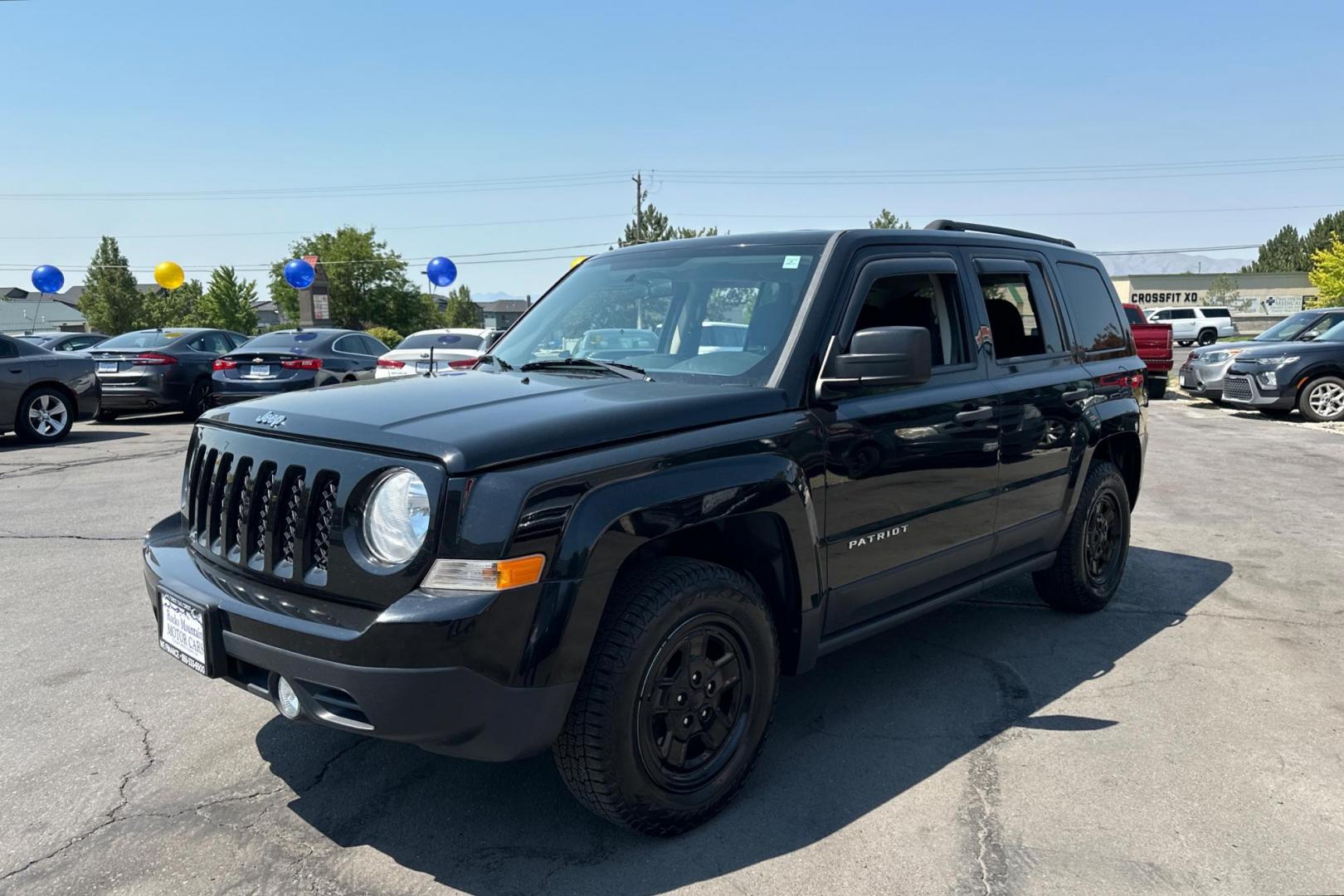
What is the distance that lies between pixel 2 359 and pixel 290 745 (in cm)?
1068

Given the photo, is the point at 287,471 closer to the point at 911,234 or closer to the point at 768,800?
the point at 768,800

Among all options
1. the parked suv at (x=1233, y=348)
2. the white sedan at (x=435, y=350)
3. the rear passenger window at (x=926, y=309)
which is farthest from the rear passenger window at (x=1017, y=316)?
the parked suv at (x=1233, y=348)

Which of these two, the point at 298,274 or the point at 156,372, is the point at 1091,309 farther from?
the point at 298,274

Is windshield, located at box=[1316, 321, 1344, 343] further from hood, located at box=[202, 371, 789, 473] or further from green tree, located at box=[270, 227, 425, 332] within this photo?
green tree, located at box=[270, 227, 425, 332]

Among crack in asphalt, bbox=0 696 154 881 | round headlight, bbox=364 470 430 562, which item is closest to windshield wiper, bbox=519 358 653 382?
round headlight, bbox=364 470 430 562

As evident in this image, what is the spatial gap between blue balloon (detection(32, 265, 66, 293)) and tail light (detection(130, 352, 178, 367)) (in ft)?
84.5

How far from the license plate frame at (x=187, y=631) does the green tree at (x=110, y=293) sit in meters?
70.3

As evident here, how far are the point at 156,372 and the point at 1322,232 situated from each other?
340ft

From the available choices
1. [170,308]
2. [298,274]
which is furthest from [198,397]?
[170,308]

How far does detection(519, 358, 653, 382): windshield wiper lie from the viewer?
369 cm

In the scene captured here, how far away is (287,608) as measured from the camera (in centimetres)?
280

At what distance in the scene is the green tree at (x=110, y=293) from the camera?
65.4 meters

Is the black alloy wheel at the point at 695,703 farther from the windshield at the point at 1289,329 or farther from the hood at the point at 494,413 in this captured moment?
the windshield at the point at 1289,329

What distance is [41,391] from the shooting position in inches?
488
